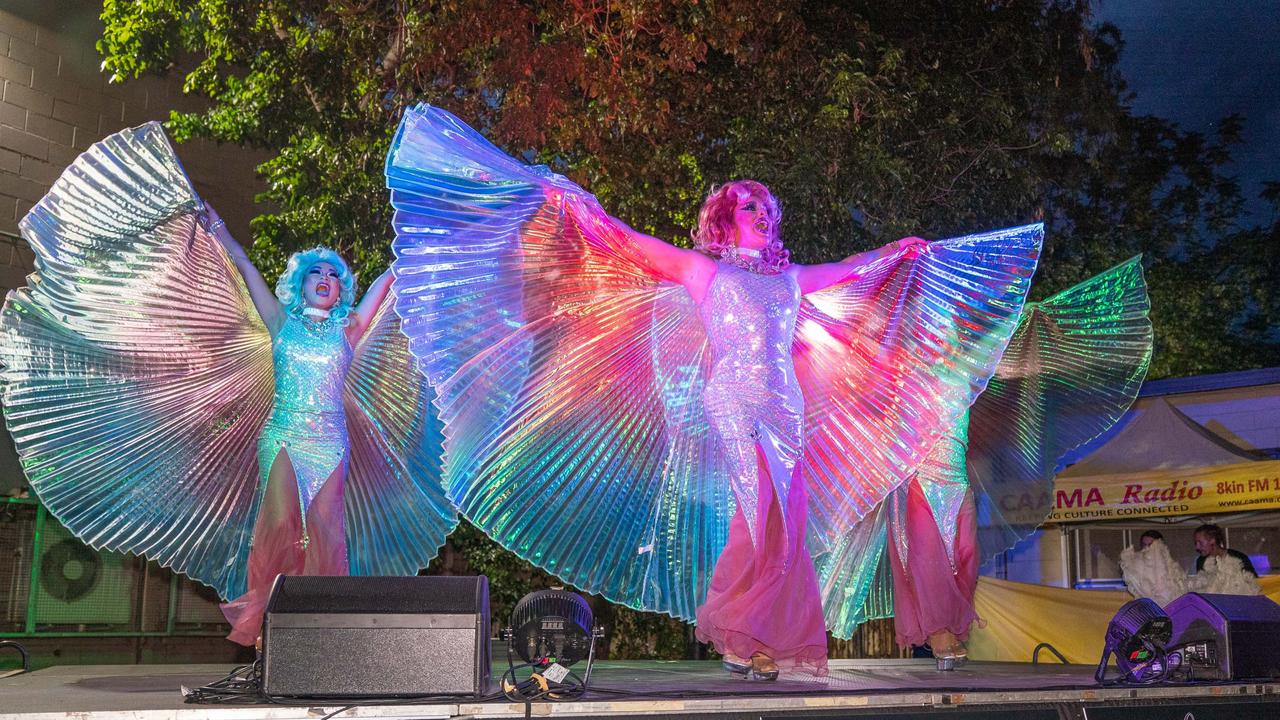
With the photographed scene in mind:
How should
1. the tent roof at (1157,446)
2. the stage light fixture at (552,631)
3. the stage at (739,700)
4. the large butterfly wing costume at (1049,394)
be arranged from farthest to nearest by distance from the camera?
the tent roof at (1157,446) < the large butterfly wing costume at (1049,394) < the stage light fixture at (552,631) < the stage at (739,700)

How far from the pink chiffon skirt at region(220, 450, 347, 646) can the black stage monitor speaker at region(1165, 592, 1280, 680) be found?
3039mm

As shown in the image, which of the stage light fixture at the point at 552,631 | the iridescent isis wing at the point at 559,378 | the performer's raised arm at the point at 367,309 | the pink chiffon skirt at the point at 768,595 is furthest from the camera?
the performer's raised arm at the point at 367,309

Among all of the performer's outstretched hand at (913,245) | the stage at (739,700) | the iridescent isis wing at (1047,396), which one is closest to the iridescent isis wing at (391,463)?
the stage at (739,700)

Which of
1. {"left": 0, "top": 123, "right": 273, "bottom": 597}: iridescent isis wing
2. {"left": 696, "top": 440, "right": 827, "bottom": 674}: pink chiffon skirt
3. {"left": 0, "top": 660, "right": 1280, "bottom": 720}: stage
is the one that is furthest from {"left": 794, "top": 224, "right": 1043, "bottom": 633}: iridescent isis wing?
{"left": 0, "top": 123, "right": 273, "bottom": 597}: iridescent isis wing

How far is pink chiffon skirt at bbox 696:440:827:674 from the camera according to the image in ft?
11.8

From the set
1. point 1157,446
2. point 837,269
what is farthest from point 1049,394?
point 1157,446

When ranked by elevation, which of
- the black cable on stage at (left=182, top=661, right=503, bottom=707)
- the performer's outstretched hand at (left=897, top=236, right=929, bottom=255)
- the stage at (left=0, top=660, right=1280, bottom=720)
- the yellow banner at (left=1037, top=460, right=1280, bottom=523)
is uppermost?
the performer's outstretched hand at (left=897, top=236, right=929, bottom=255)

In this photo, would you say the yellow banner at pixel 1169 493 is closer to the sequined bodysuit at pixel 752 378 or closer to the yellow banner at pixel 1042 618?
the yellow banner at pixel 1042 618

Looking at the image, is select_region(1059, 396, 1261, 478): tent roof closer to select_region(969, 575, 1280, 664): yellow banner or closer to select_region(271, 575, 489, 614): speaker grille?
select_region(969, 575, 1280, 664): yellow banner

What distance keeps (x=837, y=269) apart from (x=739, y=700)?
207cm

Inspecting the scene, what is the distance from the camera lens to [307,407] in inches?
180

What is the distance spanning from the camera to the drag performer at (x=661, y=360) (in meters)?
4.02

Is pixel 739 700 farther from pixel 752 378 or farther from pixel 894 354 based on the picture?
pixel 894 354

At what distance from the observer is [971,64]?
853 centimetres
